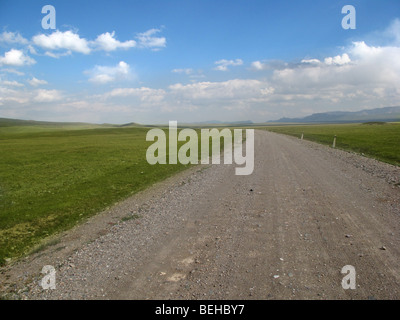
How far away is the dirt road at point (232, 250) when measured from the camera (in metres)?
5.29

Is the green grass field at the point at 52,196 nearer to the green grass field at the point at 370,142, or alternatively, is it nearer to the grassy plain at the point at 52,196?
the grassy plain at the point at 52,196

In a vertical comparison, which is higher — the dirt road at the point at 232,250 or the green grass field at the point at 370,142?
the green grass field at the point at 370,142

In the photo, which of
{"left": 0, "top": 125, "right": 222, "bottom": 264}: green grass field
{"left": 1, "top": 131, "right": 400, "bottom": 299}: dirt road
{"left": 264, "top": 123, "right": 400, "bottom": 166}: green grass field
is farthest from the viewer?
{"left": 264, "top": 123, "right": 400, "bottom": 166}: green grass field

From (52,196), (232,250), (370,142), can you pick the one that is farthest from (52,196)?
(370,142)

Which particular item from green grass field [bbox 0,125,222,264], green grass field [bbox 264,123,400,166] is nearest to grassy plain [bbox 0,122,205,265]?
green grass field [bbox 0,125,222,264]

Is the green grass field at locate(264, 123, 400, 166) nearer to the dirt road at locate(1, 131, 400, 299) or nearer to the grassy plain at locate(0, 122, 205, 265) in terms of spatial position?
the dirt road at locate(1, 131, 400, 299)

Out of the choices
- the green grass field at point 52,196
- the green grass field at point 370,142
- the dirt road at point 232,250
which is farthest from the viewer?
the green grass field at point 370,142

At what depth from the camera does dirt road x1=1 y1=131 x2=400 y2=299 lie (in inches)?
208

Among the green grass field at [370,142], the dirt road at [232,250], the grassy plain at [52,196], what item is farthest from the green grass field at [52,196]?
the green grass field at [370,142]

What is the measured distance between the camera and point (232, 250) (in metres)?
6.86

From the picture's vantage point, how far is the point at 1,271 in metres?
6.86
